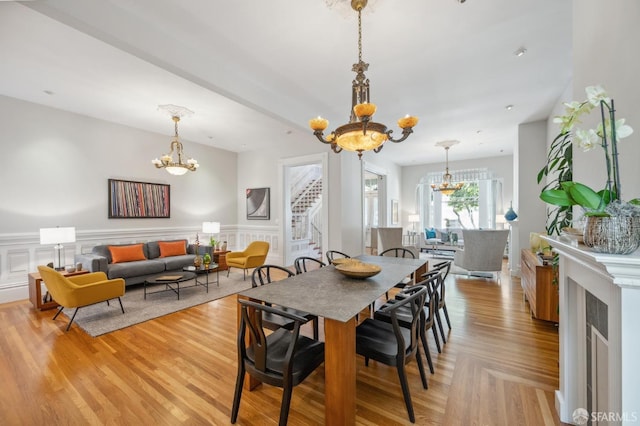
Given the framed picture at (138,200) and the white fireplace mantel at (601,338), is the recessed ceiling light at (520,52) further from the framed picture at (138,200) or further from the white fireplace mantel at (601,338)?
the framed picture at (138,200)

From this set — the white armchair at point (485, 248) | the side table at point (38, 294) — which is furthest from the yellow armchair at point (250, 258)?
the white armchair at point (485, 248)

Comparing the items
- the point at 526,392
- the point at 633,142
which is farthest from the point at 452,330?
the point at 633,142

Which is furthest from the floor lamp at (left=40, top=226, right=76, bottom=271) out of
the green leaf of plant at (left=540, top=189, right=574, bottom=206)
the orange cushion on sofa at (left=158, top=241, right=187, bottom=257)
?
the green leaf of plant at (left=540, top=189, right=574, bottom=206)

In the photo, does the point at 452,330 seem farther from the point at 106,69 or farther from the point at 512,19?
the point at 106,69

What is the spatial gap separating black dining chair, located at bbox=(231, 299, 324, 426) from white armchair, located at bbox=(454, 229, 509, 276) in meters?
4.41

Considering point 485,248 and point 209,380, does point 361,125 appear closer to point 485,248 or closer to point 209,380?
point 209,380

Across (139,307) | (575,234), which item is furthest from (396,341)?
(139,307)

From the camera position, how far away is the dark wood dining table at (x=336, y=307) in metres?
1.48

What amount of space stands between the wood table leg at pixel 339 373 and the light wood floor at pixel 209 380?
29 centimetres

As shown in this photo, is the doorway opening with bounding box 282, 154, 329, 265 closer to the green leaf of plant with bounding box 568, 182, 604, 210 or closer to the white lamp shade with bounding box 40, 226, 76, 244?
the white lamp shade with bounding box 40, 226, 76, 244

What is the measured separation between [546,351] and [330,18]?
3.75 meters

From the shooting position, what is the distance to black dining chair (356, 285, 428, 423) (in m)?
1.64

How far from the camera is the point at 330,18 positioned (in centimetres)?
227

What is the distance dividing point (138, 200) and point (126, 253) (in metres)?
1.26
